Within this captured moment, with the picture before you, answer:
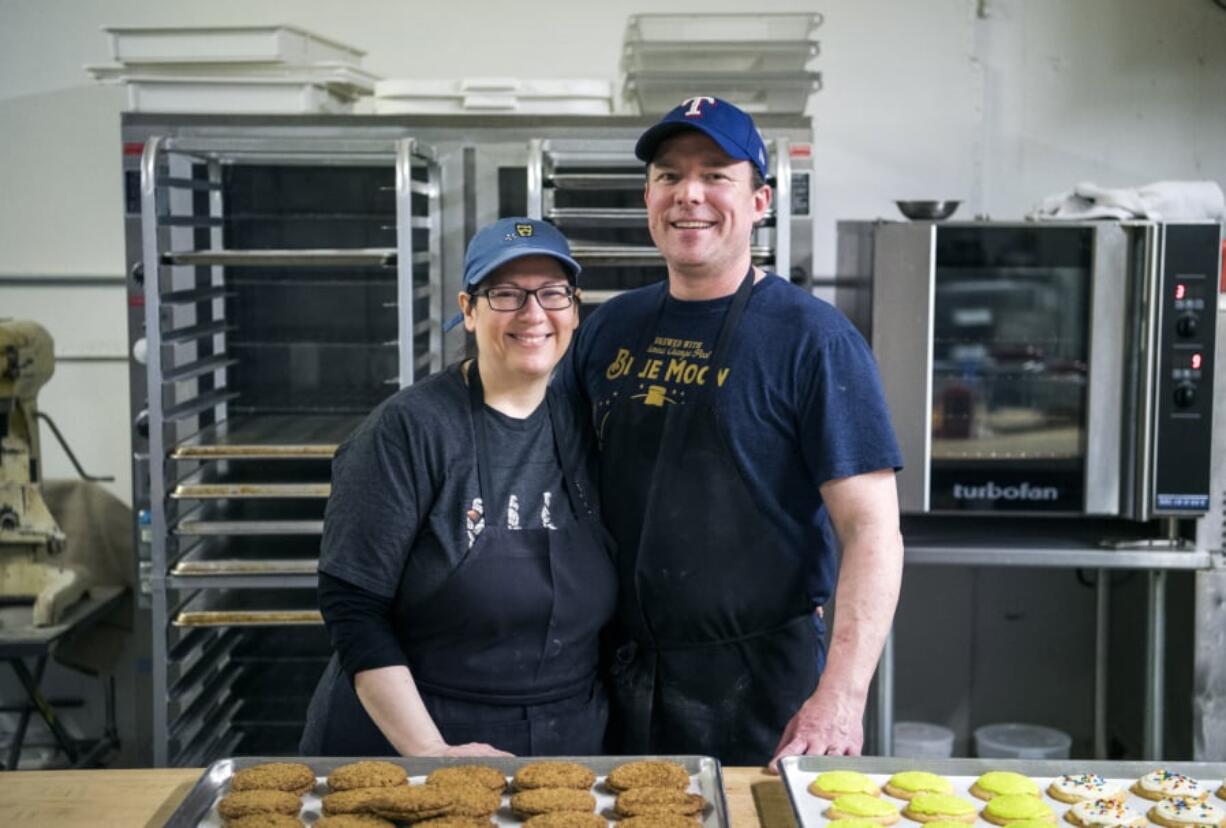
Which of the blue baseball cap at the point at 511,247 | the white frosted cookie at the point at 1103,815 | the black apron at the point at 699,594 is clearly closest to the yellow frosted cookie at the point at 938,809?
the white frosted cookie at the point at 1103,815

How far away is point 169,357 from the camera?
11.6 feet

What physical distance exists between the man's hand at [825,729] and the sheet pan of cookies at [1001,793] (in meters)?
0.10

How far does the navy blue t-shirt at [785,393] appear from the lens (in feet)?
7.08

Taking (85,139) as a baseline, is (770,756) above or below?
below

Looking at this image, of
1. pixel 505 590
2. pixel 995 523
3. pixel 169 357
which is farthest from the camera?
pixel 995 523

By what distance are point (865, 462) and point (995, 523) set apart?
5.88ft

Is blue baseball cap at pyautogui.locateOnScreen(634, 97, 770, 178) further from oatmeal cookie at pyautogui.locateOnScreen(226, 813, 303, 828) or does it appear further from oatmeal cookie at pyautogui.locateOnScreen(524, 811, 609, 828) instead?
oatmeal cookie at pyautogui.locateOnScreen(226, 813, 303, 828)

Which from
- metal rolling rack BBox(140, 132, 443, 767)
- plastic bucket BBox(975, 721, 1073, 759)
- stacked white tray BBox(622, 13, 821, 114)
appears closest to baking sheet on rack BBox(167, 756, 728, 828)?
metal rolling rack BBox(140, 132, 443, 767)

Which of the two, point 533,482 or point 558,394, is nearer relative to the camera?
point 533,482

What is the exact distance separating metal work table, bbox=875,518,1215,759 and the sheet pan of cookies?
5.65 ft

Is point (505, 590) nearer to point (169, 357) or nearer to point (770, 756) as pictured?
point (770, 756)

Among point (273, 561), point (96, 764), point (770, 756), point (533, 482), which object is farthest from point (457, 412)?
point (96, 764)

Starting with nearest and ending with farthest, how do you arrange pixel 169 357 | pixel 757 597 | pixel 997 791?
pixel 997 791
pixel 757 597
pixel 169 357

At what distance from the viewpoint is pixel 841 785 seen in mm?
1780
